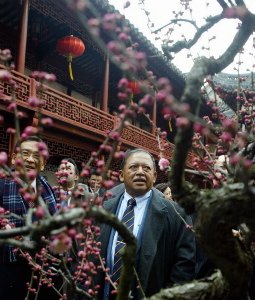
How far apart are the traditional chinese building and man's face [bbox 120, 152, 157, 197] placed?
14.3 feet

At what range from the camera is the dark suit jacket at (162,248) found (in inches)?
103

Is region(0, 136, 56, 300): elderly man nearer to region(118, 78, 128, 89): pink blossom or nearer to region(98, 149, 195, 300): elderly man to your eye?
region(98, 149, 195, 300): elderly man

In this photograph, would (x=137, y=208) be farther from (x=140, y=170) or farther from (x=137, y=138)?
(x=137, y=138)

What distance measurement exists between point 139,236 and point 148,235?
62 millimetres

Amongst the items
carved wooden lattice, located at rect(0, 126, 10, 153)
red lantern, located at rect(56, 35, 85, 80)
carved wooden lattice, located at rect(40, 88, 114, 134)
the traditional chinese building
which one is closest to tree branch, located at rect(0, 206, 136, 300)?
the traditional chinese building

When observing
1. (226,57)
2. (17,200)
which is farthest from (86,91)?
(226,57)

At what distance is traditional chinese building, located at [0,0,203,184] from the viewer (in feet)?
25.8

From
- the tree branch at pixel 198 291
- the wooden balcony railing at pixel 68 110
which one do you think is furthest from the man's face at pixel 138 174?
the wooden balcony railing at pixel 68 110

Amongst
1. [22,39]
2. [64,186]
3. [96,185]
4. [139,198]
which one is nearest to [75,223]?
[64,186]

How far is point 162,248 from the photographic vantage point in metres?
2.74

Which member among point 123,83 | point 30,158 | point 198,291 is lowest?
point 198,291

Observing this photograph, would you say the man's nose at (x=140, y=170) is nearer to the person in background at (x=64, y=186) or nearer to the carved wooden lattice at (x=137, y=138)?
the person in background at (x=64, y=186)

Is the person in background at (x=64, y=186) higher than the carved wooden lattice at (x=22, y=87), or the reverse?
the carved wooden lattice at (x=22, y=87)

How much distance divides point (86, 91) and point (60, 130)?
3506 mm
